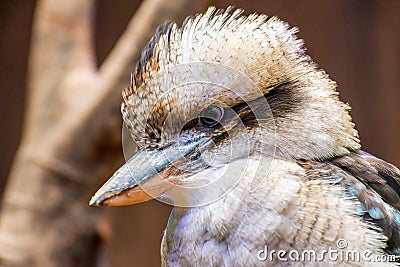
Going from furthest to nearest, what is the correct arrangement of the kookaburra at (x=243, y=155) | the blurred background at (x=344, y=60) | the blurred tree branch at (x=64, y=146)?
the blurred background at (x=344, y=60) → the blurred tree branch at (x=64, y=146) → the kookaburra at (x=243, y=155)

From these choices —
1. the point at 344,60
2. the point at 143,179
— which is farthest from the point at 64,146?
the point at 344,60

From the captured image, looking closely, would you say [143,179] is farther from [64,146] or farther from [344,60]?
[344,60]

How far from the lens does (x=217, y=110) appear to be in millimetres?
938

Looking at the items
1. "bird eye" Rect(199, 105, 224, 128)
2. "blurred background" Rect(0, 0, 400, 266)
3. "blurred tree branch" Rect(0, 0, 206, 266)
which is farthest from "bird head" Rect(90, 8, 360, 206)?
"blurred background" Rect(0, 0, 400, 266)

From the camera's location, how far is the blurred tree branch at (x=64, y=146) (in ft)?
6.11

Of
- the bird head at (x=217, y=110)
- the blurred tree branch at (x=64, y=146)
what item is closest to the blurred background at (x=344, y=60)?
the blurred tree branch at (x=64, y=146)

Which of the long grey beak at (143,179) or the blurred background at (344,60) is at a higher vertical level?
the long grey beak at (143,179)

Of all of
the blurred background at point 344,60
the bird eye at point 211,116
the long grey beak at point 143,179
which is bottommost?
the blurred background at point 344,60

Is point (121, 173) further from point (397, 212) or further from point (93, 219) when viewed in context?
point (93, 219)

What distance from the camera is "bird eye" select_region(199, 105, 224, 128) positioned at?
0.93 meters

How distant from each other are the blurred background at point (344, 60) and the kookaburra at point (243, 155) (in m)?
1.46

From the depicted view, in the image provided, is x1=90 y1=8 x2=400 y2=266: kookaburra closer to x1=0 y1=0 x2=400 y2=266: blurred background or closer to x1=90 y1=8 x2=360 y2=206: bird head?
x1=90 y1=8 x2=360 y2=206: bird head

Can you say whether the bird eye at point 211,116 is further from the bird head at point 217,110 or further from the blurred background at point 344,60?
the blurred background at point 344,60

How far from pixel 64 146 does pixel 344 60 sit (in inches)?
45.5
